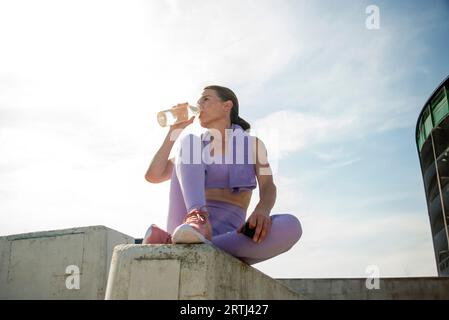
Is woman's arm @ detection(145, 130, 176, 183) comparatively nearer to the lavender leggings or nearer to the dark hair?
the lavender leggings

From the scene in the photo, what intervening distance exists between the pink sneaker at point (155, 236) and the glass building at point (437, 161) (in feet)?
60.4

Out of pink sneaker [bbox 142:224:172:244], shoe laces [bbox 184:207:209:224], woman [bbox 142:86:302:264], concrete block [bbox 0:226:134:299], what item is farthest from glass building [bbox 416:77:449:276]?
pink sneaker [bbox 142:224:172:244]

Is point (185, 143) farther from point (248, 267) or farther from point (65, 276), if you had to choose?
point (65, 276)

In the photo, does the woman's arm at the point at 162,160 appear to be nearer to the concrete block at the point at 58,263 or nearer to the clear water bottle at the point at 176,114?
the clear water bottle at the point at 176,114

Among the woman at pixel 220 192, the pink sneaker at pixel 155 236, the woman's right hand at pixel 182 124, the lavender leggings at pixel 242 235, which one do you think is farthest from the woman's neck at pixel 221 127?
the pink sneaker at pixel 155 236

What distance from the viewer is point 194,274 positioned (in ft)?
5.08

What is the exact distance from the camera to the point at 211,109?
2750 millimetres

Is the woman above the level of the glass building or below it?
below

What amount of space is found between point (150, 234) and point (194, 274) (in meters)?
0.43

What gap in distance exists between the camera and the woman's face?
108 inches

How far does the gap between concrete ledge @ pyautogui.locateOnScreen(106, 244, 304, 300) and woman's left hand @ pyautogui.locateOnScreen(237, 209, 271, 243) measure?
256 mm

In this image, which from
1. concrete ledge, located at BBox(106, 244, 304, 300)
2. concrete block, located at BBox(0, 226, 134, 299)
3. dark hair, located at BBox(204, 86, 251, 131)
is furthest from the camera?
concrete block, located at BBox(0, 226, 134, 299)
